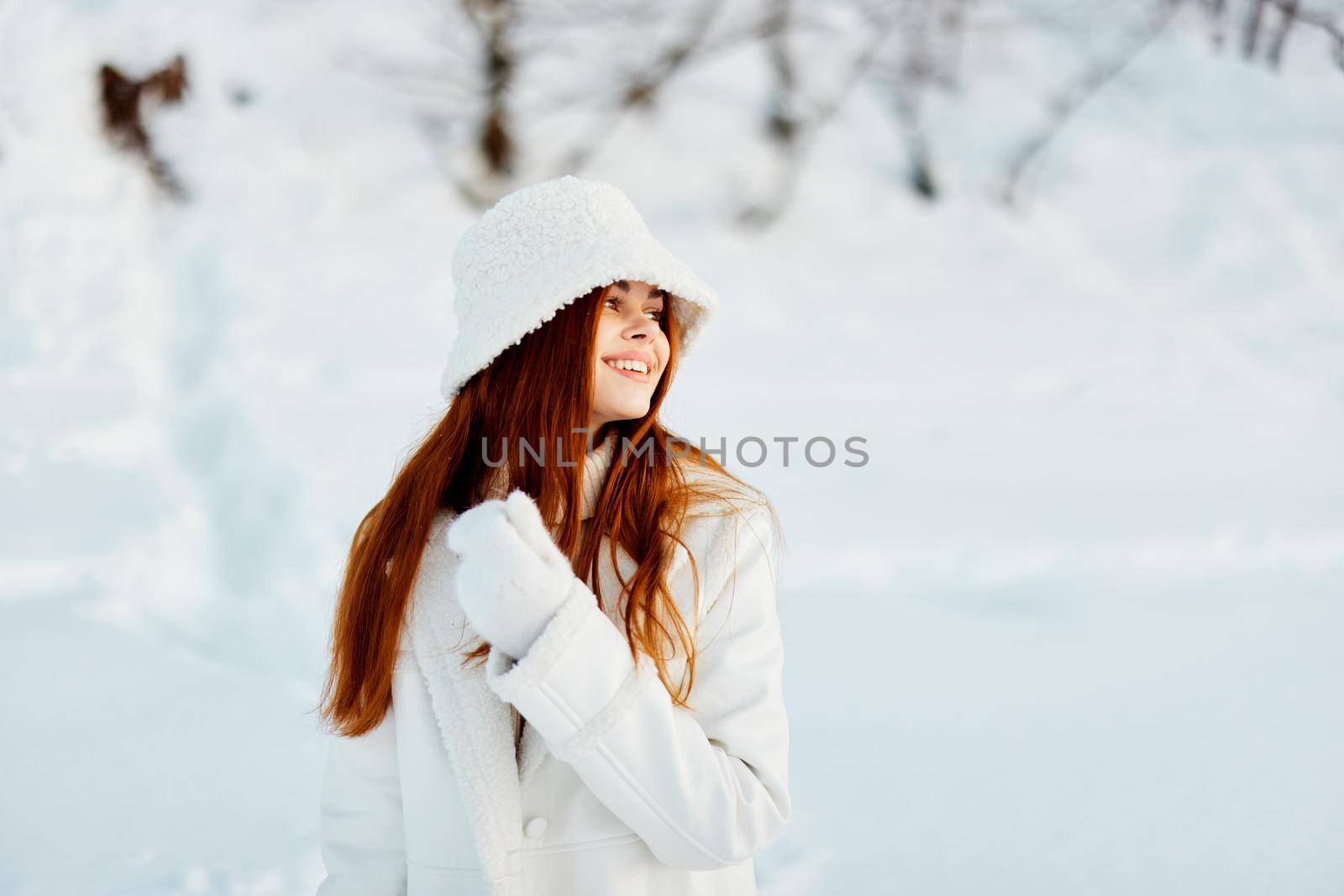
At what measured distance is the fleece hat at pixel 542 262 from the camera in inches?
38.1

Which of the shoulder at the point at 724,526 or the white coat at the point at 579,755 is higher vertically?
the shoulder at the point at 724,526

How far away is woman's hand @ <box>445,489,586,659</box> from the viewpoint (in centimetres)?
82

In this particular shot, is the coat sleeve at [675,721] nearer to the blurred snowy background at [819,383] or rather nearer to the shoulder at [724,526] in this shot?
the shoulder at [724,526]

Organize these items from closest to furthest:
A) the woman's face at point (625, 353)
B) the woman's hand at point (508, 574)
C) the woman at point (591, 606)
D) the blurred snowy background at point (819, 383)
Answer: the woman's hand at point (508, 574), the woman at point (591, 606), the woman's face at point (625, 353), the blurred snowy background at point (819, 383)

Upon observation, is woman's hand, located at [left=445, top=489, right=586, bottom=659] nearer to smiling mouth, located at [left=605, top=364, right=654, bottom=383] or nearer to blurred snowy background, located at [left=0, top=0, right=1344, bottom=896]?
smiling mouth, located at [left=605, top=364, right=654, bottom=383]

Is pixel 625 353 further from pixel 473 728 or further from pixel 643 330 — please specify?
pixel 473 728

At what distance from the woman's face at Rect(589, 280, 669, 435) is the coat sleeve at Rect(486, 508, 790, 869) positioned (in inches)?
7.4

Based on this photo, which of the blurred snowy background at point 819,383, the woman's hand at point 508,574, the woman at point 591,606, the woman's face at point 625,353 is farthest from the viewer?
the blurred snowy background at point 819,383

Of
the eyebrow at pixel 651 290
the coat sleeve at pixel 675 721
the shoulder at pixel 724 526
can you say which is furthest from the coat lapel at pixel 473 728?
the eyebrow at pixel 651 290

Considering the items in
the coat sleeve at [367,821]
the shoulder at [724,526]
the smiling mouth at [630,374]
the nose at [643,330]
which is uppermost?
the nose at [643,330]

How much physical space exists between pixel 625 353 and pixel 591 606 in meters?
0.29

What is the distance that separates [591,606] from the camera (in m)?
0.85

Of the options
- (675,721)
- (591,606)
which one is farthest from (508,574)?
Answer: (675,721)

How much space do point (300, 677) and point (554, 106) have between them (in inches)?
121
